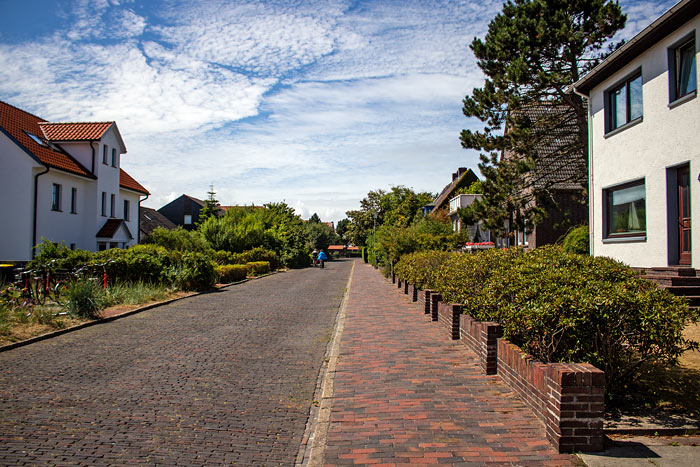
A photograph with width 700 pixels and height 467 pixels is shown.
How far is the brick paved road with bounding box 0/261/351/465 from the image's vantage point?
4578 millimetres

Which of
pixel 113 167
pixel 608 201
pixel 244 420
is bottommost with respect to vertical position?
pixel 244 420

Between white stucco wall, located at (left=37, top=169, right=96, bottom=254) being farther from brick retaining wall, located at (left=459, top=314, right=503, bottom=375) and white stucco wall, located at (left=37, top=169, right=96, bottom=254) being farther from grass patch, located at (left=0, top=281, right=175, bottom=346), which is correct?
brick retaining wall, located at (left=459, top=314, right=503, bottom=375)

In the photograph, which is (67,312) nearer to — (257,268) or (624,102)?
(624,102)

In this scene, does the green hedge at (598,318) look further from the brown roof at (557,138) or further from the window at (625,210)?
the brown roof at (557,138)

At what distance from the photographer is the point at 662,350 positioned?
507 centimetres

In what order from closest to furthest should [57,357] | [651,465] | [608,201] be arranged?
[651,465], [57,357], [608,201]

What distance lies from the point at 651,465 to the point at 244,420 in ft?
12.1

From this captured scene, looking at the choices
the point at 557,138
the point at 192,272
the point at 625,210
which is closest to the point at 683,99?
the point at 625,210

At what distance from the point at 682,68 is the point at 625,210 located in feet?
13.2

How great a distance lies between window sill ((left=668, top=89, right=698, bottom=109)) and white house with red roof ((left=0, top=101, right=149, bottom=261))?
2553cm

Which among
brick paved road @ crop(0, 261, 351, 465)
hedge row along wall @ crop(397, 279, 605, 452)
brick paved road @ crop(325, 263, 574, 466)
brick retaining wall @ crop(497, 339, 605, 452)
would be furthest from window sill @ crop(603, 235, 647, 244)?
brick retaining wall @ crop(497, 339, 605, 452)

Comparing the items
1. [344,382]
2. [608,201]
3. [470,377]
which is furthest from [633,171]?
[344,382]

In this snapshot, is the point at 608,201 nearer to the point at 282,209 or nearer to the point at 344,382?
the point at 344,382

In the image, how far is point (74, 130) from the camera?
32.2 metres
